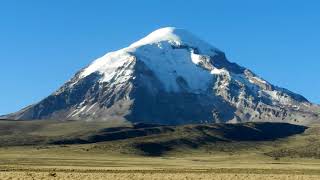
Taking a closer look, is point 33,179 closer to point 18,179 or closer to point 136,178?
point 18,179

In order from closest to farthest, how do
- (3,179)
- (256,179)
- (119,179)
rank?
(3,179)
(119,179)
(256,179)

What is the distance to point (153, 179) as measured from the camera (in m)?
72.6

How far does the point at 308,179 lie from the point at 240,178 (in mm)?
8730

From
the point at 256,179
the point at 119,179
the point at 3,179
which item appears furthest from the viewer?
the point at 256,179

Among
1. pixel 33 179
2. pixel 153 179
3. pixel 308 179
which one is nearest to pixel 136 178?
pixel 153 179

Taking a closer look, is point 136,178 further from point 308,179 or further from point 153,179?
point 308,179

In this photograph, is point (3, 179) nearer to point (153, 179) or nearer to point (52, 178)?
point (52, 178)

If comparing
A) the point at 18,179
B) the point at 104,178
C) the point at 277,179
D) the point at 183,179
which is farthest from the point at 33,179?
the point at 277,179

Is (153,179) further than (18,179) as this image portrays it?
Yes

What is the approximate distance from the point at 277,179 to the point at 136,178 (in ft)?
55.6

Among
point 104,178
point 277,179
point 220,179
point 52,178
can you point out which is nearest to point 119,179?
point 104,178

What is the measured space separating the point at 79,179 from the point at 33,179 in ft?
17.5

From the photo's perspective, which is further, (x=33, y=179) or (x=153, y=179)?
(x=153, y=179)

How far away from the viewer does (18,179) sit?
6656 cm
